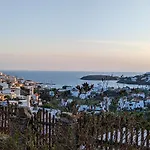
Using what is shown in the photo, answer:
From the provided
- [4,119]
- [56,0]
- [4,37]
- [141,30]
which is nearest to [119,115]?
[4,119]

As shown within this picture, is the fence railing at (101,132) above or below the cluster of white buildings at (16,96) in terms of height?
above

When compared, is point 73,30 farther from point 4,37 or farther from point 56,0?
point 4,37

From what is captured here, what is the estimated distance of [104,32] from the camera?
13.0 m

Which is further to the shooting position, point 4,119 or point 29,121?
point 4,119

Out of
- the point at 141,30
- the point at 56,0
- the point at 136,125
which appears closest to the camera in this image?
the point at 136,125

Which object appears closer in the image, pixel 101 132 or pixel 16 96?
A: pixel 101 132

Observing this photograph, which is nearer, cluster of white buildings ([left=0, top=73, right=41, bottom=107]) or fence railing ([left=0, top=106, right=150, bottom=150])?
fence railing ([left=0, top=106, right=150, bottom=150])

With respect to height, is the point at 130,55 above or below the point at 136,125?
above

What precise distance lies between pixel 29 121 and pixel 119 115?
93.4 inches

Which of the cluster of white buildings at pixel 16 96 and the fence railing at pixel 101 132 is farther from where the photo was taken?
the cluster of white buildings at pixel 16 96

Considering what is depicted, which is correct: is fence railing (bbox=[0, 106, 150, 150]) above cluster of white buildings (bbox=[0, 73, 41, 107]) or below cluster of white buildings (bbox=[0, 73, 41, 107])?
above

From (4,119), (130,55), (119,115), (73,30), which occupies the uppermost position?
(73,30)

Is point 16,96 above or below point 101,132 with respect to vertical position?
below

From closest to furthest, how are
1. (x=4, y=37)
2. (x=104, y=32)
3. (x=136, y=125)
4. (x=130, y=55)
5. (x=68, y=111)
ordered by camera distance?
(x=136, y=125), (x=68, y=111), (x=104, y=32), (x=130, y=55), (x=4, y=37)
